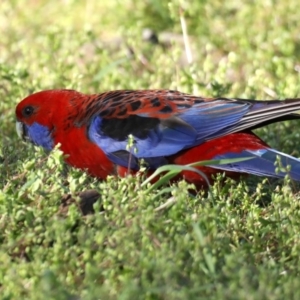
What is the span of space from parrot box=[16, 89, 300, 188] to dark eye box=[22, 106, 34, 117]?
331 mm

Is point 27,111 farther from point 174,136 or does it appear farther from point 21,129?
point 174,136

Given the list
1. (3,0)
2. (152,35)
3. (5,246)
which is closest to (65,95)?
(5,246)

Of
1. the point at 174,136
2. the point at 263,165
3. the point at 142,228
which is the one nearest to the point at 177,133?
the point at 174,136

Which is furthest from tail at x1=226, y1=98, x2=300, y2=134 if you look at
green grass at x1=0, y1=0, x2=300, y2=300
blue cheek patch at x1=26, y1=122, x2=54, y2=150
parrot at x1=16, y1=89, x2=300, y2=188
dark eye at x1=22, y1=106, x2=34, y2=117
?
dark eye at x1=22, y1=106, x2=34, y2=117

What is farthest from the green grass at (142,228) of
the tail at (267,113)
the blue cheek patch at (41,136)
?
the tail at (267,113)

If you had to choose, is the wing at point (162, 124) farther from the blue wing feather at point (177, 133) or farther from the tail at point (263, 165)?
the tail at point (263, 165)

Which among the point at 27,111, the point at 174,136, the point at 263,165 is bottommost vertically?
the point at 263,165

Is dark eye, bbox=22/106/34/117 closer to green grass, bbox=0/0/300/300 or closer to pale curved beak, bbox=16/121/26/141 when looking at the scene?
pale curved beak, bbox=16/121/26/141

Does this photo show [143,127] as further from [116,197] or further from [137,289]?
[137,289]

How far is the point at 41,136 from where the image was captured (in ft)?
15.4

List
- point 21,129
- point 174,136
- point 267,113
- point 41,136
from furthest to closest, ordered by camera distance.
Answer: point 21,129 < point 41,136 < point 174,136 < point 267,113

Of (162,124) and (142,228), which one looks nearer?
(142,228)

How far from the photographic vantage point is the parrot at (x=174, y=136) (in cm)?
428

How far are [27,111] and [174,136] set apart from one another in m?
0.96
